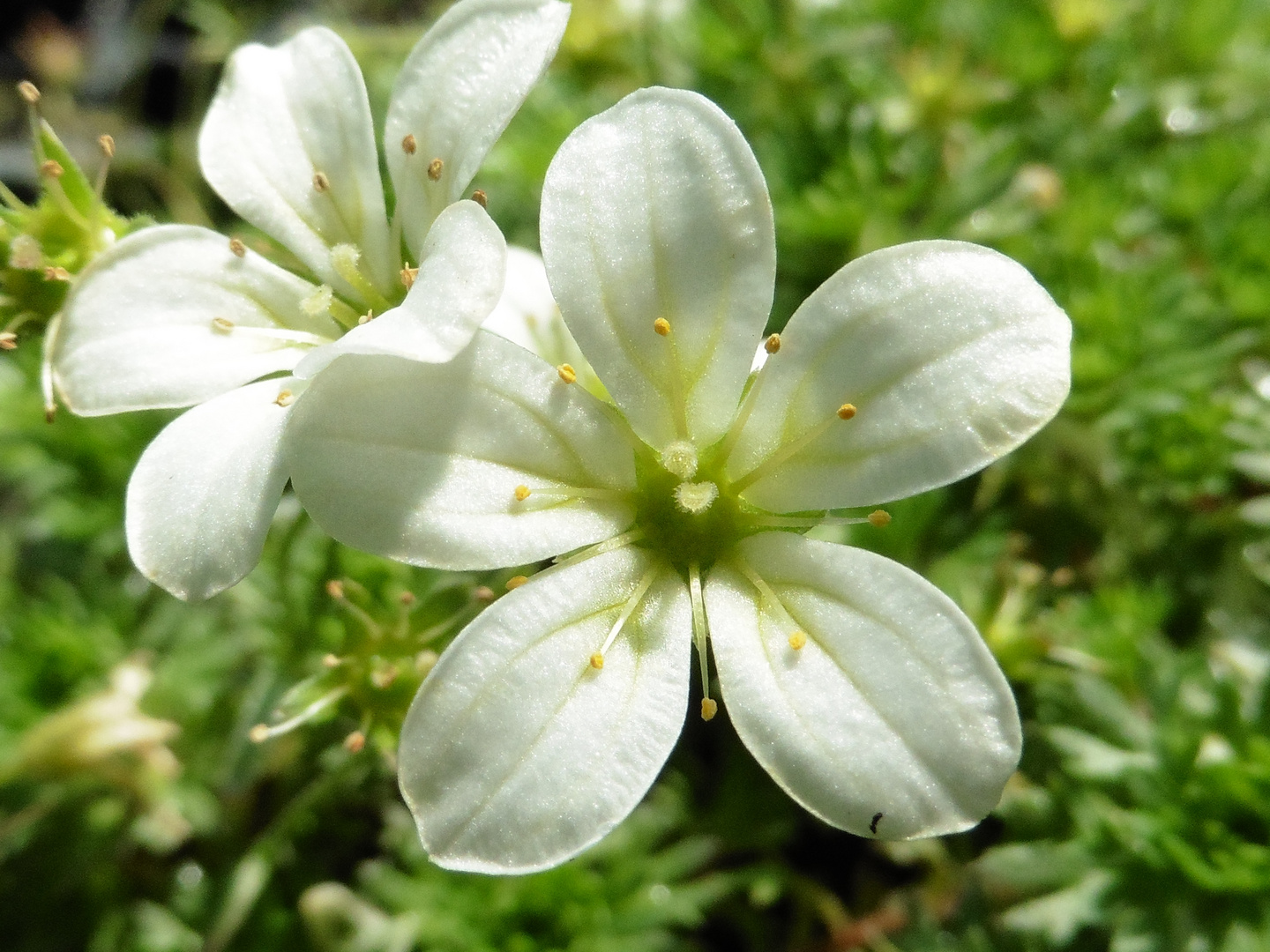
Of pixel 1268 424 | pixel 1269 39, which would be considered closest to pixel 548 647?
pixel 1268 424

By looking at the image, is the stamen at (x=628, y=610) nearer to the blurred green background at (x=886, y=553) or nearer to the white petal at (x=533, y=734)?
the white petal at (x=533, y=734)

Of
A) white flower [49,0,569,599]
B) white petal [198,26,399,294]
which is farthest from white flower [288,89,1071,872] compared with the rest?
white petal [198,26,399,294]

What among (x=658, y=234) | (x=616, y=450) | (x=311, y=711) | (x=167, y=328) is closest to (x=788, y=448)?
(x=616, y=450)

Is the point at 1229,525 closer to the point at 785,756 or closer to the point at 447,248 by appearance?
the point at 785,756

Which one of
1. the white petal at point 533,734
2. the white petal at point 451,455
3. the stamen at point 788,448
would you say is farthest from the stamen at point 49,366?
the stamen at point 788,448

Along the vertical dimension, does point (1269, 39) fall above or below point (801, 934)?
above
